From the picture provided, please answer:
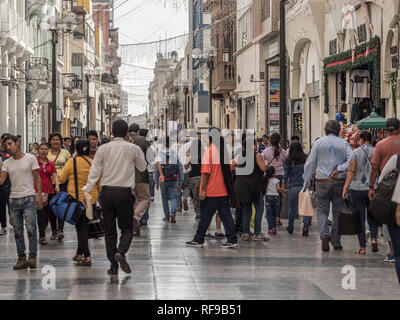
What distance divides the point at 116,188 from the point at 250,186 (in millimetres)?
4142

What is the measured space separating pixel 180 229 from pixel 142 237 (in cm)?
161

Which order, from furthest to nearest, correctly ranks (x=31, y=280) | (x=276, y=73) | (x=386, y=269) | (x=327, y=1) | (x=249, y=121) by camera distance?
(x=249, y=121), (x=276, y=73), (x=327, y=1), (x=386, y=269), (x=31, y=280)

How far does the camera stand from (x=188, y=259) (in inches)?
459

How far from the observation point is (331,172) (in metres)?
12.8

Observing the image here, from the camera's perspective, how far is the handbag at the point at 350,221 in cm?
1198

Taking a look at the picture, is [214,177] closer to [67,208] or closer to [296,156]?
[67,208]

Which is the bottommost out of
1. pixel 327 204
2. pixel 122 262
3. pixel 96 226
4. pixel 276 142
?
pixel 122 262

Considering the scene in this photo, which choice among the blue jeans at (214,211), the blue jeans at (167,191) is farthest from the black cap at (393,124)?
the blue jeans at (167,191)

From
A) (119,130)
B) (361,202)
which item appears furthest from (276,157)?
(119,130)

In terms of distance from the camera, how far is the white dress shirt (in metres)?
10.1

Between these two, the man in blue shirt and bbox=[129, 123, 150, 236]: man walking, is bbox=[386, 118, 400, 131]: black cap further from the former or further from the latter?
bbox=[129, 123, 150, 236]: man walking
